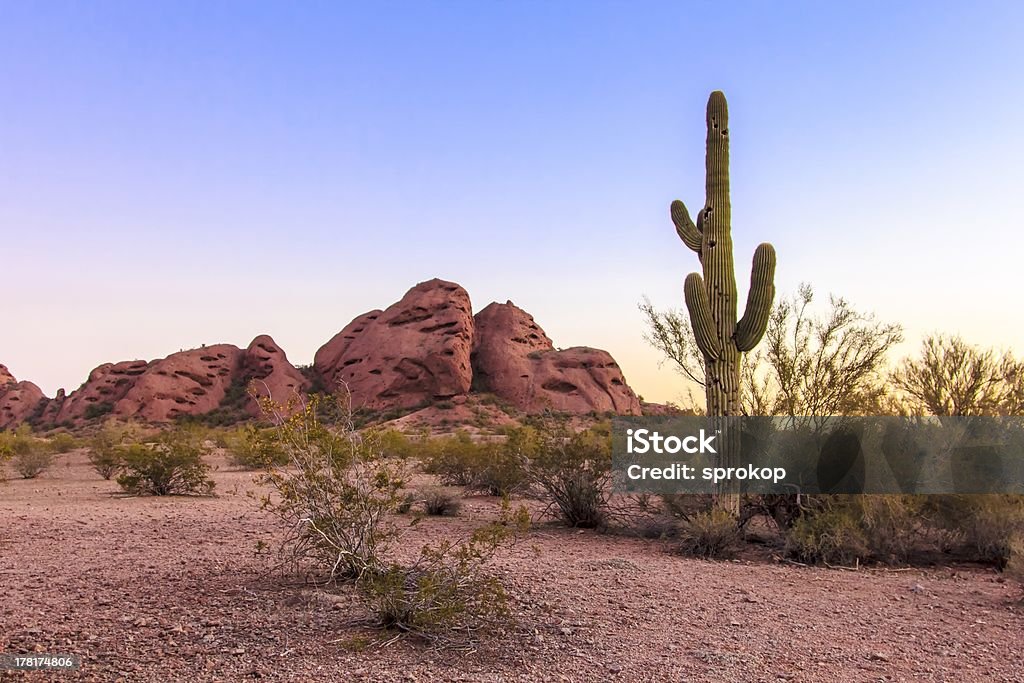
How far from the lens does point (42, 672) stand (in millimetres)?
4711

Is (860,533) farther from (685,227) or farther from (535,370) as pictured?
(535,370)

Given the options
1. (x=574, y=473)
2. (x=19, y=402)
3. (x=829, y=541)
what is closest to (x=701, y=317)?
(x=574, y=473)

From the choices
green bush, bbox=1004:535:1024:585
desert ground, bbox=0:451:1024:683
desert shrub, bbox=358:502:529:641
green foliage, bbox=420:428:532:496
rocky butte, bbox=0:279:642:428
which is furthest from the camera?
rocky butte, bbox=0:279:642:428

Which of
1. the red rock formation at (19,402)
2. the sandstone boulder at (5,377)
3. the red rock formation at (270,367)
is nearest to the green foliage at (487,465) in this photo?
the red rock formation at (270,367)

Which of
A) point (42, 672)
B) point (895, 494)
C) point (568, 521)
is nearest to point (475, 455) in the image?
point (568, 521)

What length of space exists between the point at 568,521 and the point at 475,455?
210 inches

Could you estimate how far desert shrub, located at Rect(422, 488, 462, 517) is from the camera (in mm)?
13336

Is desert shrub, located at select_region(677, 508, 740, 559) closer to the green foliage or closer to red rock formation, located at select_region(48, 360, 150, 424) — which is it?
the green foliage

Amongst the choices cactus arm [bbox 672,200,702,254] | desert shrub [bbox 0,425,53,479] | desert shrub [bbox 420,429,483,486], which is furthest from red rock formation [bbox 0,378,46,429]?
cactus arm [bbox 672,200,702,254]

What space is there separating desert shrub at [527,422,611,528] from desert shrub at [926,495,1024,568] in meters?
4.53

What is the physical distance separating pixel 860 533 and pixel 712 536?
5.57ft

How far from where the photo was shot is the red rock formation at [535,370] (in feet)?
173

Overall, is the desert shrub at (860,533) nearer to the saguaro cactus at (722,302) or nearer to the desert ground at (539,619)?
the desert ground at (539,619)

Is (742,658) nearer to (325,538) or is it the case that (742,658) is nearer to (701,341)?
(325,538)
